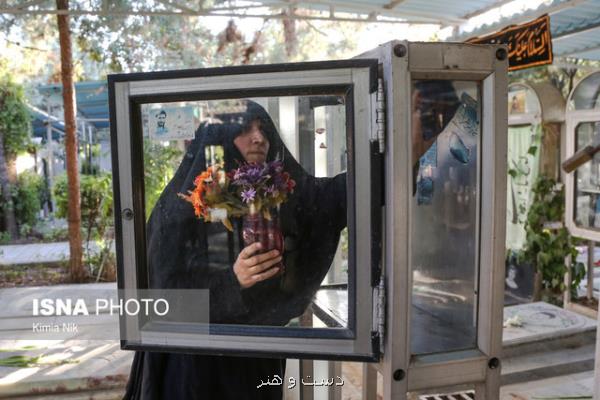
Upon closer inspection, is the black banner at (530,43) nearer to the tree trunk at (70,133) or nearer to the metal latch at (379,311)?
the metal latch at (379,311)

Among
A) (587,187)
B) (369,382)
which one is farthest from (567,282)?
(369,382)

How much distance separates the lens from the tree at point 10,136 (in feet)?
30.1

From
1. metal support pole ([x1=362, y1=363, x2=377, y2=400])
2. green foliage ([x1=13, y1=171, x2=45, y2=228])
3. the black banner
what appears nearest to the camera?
metal support pole ([x1=362, y1=363, x2=377, y2=400])

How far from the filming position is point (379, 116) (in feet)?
4.63

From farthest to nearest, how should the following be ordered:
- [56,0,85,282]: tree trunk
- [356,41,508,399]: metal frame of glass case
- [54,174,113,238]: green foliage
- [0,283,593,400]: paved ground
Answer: [54,174,113,238]: green foliage < [56,0,85,282]: tree trunk < [0,283,593,400]: paved ground < [356,41,508,399]: metal frame of glass case

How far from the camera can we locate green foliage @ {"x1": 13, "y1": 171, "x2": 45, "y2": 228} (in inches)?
386

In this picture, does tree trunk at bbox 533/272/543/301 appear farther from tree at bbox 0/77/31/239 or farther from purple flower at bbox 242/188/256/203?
tree at bbox 0/77/31/239

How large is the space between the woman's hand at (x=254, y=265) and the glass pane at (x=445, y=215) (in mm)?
419

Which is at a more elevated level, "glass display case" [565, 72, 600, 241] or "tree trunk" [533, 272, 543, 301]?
"glass display case" [565, 72, 600, 241]

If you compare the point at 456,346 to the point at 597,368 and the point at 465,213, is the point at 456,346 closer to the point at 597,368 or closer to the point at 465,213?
the point at 465,213

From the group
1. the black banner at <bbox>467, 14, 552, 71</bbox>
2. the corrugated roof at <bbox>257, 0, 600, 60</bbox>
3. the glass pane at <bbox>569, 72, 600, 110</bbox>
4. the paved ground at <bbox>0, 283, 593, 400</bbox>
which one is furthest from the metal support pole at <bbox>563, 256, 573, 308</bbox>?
the corrugated roof at <bbox>257, 0, 600, 60</bbox>

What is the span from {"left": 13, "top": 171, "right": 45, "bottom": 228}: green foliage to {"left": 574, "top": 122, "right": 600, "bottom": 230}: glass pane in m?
9.25

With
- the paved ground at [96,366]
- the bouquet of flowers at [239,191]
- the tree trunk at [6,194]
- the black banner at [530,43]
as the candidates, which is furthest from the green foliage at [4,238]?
the bouquet of flowers at [239,191]

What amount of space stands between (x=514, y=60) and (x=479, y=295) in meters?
3.19
